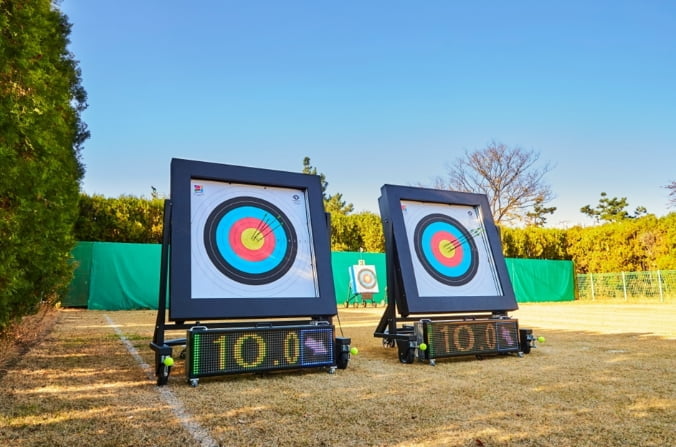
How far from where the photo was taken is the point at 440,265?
4141 mm

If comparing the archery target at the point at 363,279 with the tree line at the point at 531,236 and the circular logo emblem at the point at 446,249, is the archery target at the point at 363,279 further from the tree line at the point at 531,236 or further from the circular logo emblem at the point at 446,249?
the circular logo emblem at the point at 446,249

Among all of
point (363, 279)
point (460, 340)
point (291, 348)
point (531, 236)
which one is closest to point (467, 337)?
point (460, 340)

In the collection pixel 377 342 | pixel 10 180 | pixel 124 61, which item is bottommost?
pixel 377 342

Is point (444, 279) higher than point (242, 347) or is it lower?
higher

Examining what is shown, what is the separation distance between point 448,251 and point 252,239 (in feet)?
Result: 6.41

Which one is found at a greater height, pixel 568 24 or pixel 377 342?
pixel 568 24

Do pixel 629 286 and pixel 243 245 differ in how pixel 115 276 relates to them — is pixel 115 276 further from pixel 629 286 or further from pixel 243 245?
pixel 629 286

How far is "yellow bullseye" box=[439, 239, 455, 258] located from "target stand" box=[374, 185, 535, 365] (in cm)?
1

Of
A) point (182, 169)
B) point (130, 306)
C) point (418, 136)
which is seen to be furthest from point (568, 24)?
point (130, 306)

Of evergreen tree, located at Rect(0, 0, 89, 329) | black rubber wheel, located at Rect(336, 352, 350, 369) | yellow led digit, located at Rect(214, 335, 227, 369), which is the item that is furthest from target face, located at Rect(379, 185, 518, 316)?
evergreen tree, located at Rect(0, 0, 89, 329)

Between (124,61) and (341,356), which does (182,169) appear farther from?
(124,61)

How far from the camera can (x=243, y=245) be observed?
341cm

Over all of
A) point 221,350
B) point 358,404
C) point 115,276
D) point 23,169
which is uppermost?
point 23,169

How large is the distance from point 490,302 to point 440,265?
56 centimetres
